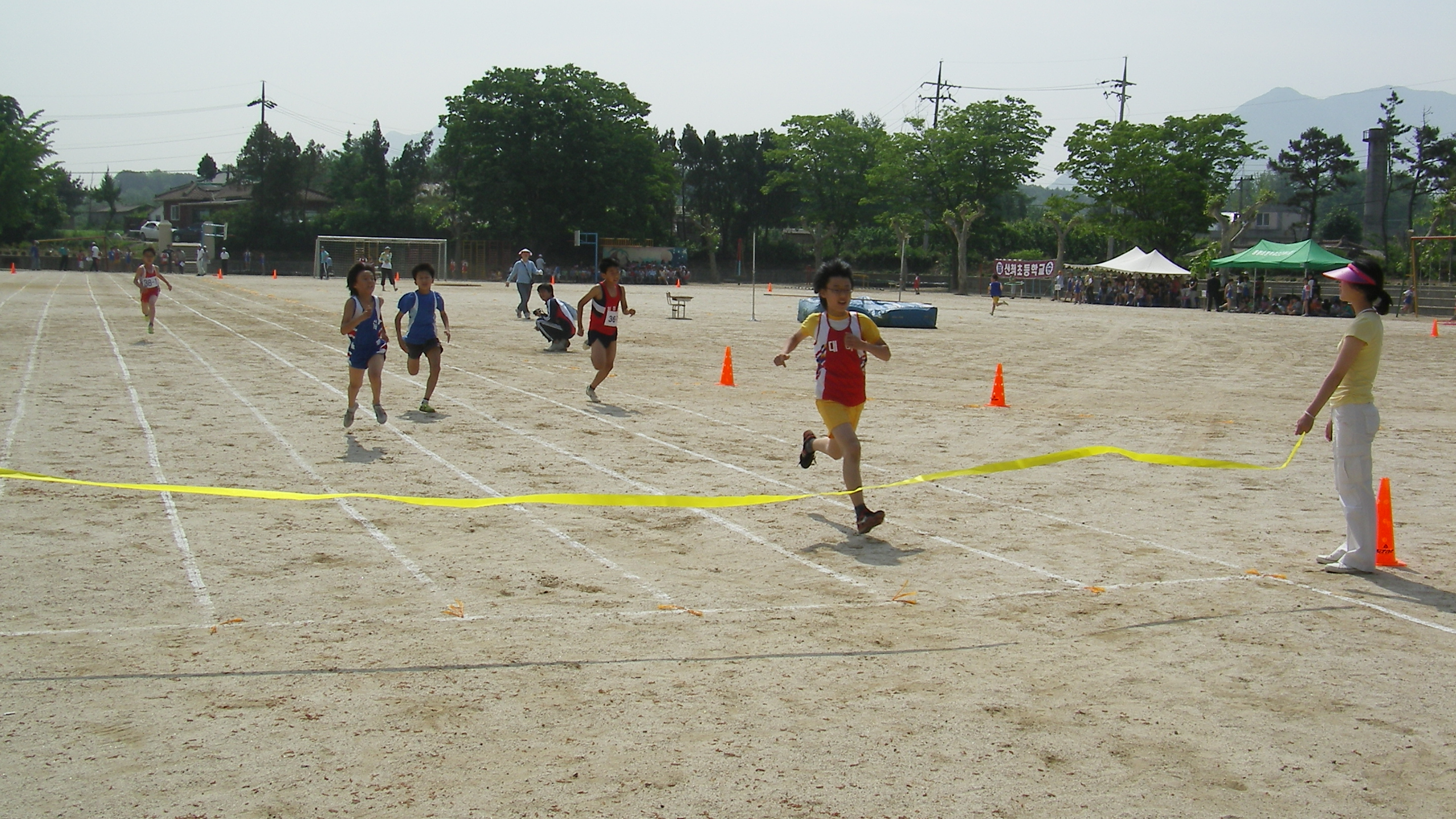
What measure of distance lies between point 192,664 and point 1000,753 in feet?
10.9

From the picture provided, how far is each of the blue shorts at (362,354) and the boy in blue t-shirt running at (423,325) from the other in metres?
1.16

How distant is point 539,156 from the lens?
2790 inches

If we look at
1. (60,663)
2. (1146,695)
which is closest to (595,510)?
(60,663)

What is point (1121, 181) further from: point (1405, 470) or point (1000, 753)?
point (1000, 753)

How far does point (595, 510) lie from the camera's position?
7.88m

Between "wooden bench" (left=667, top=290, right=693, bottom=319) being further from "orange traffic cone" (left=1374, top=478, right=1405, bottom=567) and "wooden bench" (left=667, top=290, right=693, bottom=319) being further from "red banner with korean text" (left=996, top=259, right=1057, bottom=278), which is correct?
"red banner with korean text" (left=996, top=259, right=1057, bottom=278)

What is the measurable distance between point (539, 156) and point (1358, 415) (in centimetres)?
6823

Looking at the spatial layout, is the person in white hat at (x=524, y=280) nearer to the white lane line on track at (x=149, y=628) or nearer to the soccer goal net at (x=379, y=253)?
the white lane line on track at (x=149, y=628)

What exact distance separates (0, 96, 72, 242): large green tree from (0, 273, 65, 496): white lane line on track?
60363 mm

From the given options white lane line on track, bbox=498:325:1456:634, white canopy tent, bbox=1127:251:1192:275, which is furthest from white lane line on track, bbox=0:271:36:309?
white canopy tent, bbox=1127:251:1192:275

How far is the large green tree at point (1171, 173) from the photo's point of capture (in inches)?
2657

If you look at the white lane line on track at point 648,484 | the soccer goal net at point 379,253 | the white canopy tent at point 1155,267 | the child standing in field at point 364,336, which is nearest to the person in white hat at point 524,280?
→ the white lane line on track at point 648,484

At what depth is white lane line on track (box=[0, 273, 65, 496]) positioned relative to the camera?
9.02 meters

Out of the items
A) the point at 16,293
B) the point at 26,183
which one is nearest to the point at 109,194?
the point at 26,183
